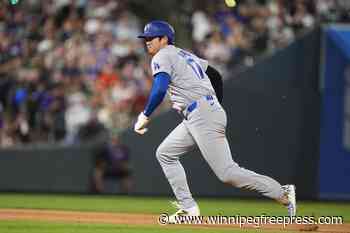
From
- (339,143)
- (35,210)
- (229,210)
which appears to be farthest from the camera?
(339,143)

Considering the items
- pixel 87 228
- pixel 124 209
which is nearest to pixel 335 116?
pixel 124 209

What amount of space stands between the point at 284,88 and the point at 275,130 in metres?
0.78

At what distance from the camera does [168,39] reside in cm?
895

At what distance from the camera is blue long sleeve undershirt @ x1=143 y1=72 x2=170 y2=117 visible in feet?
27.8

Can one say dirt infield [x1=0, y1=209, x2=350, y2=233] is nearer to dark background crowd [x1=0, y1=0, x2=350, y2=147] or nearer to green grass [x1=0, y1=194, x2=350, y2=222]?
green grass [x1=0, y1=194, x2=350, y2=222]

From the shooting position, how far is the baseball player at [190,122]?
8.56 m

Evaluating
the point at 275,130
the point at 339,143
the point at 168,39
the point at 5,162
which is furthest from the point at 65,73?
the point at 168,39

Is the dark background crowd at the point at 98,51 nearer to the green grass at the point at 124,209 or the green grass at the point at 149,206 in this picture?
the green grass at the point at 124,209

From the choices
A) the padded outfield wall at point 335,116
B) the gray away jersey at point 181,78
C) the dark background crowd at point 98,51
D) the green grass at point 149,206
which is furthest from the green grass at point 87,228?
the padded outfield wall at point 335,116

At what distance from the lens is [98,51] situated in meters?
17.1

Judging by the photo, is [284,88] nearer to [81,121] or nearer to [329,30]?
[329,30]

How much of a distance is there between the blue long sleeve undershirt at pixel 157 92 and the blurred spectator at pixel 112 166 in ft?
24.9

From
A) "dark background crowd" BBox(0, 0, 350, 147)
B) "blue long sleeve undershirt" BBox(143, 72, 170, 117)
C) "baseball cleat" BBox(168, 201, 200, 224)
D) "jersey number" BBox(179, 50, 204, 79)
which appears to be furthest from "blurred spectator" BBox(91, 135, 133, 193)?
"blue long sleeve undershirt" BBox(143, 72, 170, 117)

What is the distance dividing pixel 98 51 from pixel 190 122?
8645 millimetres
